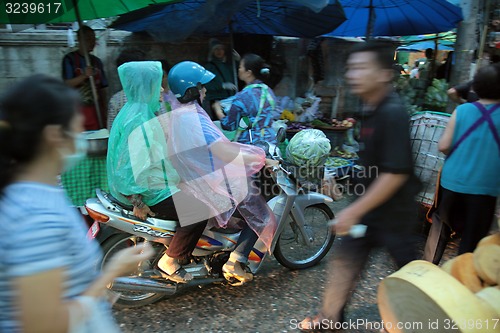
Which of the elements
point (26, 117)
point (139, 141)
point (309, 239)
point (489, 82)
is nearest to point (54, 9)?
point (139, 141)

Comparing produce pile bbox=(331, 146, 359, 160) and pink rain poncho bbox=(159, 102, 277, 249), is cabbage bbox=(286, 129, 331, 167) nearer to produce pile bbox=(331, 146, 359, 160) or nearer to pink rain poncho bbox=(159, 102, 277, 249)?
pink rain poncho bbox=(159, 102, 277, 249)

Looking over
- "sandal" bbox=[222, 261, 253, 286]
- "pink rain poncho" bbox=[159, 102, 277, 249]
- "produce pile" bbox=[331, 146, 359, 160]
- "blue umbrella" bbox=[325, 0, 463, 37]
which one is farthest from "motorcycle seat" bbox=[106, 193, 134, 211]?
"blue umbrella" bbox=[325, 0, 463, 37]

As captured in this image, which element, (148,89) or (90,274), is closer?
(90,274)

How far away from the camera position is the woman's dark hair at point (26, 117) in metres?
1.02

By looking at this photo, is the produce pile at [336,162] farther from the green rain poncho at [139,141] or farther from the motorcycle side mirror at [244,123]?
the green rain poncho at [139,141]

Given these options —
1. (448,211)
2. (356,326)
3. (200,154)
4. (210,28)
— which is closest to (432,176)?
(448,211)

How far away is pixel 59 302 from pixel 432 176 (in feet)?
11.4

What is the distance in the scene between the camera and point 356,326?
2754 millimetres

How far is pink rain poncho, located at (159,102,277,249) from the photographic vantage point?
2496mm

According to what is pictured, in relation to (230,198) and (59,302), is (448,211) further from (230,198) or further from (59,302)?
(59,302)

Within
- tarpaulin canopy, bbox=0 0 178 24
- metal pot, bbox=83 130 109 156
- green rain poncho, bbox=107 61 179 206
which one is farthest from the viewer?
tarpaulin canopy, bbox=0 0 178 24

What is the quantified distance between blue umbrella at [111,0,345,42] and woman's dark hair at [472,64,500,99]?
1.98 meters

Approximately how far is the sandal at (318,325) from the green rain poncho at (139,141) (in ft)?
4.39

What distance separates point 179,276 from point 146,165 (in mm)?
850
